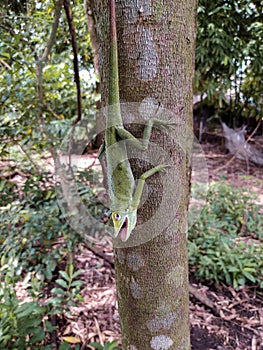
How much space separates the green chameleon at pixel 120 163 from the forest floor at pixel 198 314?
1.43 metres

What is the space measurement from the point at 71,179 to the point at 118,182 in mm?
1408

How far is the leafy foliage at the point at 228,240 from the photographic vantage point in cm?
243

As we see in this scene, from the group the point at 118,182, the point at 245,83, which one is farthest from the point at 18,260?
the point at 245,83

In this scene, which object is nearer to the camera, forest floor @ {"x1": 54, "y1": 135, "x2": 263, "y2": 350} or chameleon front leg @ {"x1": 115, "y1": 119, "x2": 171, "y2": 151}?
chameleon front leg @ {"x1": 115, "y1": 119, "x2": 171, "y2": 151}

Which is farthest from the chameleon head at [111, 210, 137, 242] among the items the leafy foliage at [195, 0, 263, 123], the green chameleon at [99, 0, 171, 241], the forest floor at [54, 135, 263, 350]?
the leafy foliage at [195, 0, 263, 123]

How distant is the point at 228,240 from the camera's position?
110 inches

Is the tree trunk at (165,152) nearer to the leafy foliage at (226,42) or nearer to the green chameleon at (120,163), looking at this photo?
the green chameleon at (120,163)

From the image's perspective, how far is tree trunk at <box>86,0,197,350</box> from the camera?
800 mm

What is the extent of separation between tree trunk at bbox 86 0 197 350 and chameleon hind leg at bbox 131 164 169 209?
0.02 m

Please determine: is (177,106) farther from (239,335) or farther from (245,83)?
(245,83)

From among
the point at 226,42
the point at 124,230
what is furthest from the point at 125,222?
the point at 226,42

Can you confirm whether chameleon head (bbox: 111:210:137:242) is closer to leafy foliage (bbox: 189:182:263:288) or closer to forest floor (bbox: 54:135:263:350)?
forest floor (bbox: 54:135:263:350)

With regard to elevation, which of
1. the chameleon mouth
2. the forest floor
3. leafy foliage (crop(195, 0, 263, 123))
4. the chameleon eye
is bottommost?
the forest floor

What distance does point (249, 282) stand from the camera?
7.98 ft
